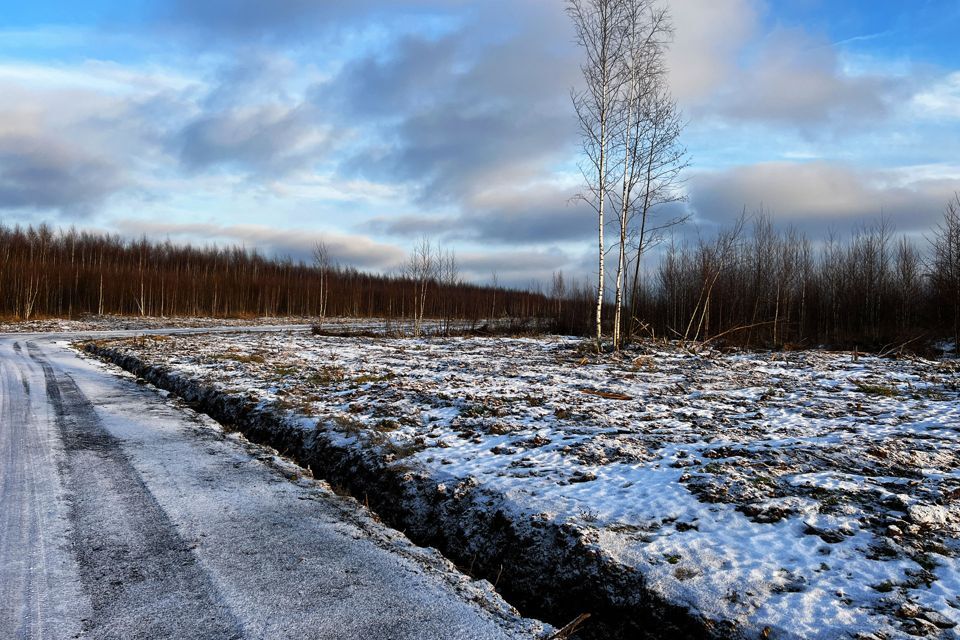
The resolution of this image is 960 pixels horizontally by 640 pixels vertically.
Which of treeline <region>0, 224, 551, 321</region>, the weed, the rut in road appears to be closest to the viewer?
the rut in road

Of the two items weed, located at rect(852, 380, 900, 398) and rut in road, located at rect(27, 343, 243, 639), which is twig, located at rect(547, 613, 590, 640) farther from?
weed, located at rect(852, 380, 900, 398)

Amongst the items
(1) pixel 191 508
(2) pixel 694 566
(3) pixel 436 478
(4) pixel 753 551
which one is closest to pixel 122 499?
A: (1) pixel 191 508

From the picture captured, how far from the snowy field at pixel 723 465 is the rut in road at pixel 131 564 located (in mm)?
2024

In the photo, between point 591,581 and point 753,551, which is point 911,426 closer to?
point 753,551

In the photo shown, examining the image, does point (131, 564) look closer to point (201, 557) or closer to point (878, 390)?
point (201, 557)

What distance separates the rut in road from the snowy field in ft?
6.64

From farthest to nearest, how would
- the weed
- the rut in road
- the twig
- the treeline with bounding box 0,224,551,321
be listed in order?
the treeline with bounding box 0,224,551,321 → the weed → the twig → the rut in road

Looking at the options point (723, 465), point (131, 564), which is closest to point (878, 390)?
point (723, 465)

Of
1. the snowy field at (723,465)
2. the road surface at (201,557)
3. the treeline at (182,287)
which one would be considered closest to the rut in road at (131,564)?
the road surface at (201,557)

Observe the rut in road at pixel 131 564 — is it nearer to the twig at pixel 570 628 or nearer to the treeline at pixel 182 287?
the twig at pixel 570 628

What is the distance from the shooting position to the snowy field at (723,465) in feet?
9.64

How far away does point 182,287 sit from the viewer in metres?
58.0

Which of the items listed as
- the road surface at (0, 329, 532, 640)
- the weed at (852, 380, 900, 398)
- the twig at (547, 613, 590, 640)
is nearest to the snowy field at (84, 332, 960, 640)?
the weed at (852, 380, 900, 398)

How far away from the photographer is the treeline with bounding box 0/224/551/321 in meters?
49.3
